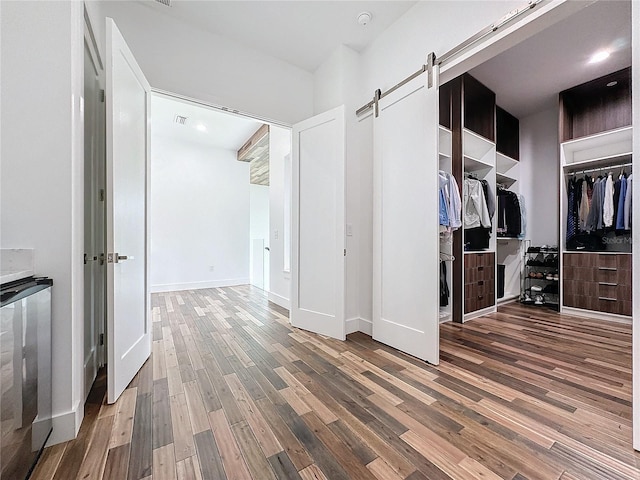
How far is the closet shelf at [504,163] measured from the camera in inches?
160

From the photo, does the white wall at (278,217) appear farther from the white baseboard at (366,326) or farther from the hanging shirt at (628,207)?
the hanging shirt at (628,207)

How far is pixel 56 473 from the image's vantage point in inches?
43.3

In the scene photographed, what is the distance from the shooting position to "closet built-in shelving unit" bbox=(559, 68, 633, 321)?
3.18m

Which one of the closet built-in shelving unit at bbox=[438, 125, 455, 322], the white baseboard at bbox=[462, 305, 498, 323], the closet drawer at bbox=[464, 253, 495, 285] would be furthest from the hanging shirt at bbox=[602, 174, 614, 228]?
the closet built-in shelving unit at bbox=[438, 125, 455, 322]

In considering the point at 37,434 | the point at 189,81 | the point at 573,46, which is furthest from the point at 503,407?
the point at 573,46

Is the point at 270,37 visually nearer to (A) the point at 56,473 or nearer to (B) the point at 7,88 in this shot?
(B) the point at 7,88

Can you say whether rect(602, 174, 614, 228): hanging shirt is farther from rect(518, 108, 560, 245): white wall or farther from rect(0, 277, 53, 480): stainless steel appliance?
rect(0, 277, 53, 480): stainless steel appliance

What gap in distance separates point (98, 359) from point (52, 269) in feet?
3.74

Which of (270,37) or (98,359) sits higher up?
(270,37)

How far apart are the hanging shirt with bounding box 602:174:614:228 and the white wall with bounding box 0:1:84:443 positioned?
507 centimetres

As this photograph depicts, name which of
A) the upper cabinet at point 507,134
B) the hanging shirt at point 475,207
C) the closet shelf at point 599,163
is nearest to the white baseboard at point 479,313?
the hanging shirt at point 475,207

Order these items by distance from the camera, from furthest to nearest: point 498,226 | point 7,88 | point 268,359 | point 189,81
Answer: point 498,226 → point 189,81 → point 268,359 → point 7,88

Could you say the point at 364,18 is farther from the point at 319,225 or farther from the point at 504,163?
the point at 504,163

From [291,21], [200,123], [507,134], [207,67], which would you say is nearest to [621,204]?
[507,134]
